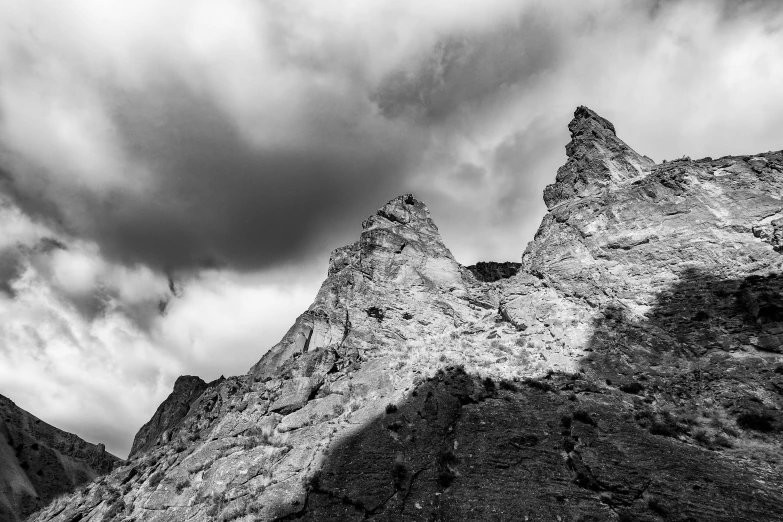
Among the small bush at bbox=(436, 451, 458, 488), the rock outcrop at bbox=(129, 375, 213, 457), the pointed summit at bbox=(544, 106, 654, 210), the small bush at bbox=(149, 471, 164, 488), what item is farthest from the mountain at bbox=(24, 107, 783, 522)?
the rock outcrop at bbox=(129, 375, 213, 457)

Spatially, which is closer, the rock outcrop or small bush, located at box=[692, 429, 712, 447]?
small bush, located at box=[692, 429, 712, 447]

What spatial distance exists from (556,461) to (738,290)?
21207mm

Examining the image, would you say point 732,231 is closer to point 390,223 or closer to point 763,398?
point 763,398

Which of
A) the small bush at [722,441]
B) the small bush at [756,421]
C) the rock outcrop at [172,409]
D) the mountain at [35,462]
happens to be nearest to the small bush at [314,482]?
the small bush at [722,441]

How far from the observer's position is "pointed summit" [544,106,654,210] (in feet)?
159

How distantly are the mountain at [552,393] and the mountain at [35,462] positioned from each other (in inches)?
2200

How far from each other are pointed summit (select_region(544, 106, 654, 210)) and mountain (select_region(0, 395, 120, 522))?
89171 mm

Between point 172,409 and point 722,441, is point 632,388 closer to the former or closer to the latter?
point 722,441

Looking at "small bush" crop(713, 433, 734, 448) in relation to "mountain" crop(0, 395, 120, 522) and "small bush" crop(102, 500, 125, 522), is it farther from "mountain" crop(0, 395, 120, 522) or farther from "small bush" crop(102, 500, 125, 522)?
"mountain" crop(0, 395, 120, 522)

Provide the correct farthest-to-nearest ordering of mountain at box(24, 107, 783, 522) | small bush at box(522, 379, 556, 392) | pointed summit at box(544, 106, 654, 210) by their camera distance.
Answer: pointed summit at box(544, 106, 654, 210), small bush at box(522, 379, 556, 392), mountain at box(24, 107, 783, 522)

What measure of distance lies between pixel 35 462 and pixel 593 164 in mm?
125124

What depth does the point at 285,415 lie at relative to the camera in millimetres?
30359

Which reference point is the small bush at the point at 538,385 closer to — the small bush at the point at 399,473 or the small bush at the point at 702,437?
the small bush at the point at 702,437

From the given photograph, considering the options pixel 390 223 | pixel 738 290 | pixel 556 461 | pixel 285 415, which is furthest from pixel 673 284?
pixel 390 223
